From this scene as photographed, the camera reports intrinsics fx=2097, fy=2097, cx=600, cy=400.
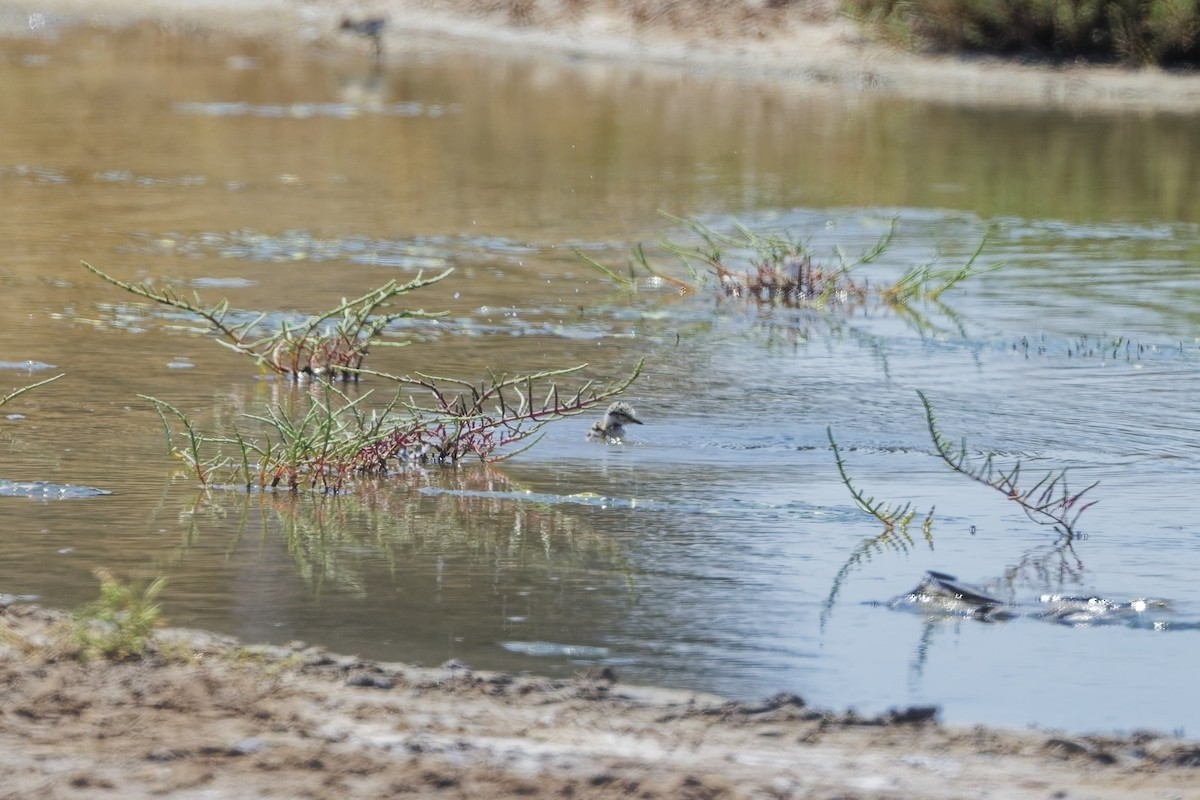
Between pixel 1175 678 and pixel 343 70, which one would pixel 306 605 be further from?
pixel 343 70

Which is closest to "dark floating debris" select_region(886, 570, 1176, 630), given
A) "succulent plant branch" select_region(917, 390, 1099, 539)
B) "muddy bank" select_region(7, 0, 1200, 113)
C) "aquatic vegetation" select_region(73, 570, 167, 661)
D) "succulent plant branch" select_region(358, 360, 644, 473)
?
"succulent plant branch" select_region(917, 390, 1099, 539)

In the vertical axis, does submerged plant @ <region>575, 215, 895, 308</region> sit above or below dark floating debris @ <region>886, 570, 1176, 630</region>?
above

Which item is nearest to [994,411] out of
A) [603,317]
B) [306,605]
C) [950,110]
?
[603,317]

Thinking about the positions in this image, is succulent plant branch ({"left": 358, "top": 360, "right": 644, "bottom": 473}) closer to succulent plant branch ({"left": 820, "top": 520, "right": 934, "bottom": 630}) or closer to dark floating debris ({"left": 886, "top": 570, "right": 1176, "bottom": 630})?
succulent plant branch ({"left": 820, "top": 520, "right": 934, "bottom": 630})

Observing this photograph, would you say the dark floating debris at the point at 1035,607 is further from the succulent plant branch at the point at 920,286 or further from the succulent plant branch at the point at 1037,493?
the succulent plant branch at the point at 920,286

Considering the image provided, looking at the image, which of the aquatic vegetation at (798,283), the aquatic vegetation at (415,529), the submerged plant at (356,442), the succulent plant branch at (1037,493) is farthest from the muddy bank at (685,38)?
the aquatic vegetation at (415,529)

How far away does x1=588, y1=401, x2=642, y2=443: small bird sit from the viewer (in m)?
7.07

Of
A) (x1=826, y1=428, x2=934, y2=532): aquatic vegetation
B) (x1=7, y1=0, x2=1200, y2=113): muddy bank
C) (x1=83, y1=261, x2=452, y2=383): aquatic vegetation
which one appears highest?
(x1=7, y1=0, x2=1200, y2=113): muddy bank

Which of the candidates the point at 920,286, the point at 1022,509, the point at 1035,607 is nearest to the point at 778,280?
the point at 920,286

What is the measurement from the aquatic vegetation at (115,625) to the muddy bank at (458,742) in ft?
0.14

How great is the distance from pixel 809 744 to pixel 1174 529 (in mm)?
2130

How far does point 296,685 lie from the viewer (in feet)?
14.8

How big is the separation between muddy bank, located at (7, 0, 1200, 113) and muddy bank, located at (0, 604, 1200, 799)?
1587 centimetres

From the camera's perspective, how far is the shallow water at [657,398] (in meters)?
5.05
